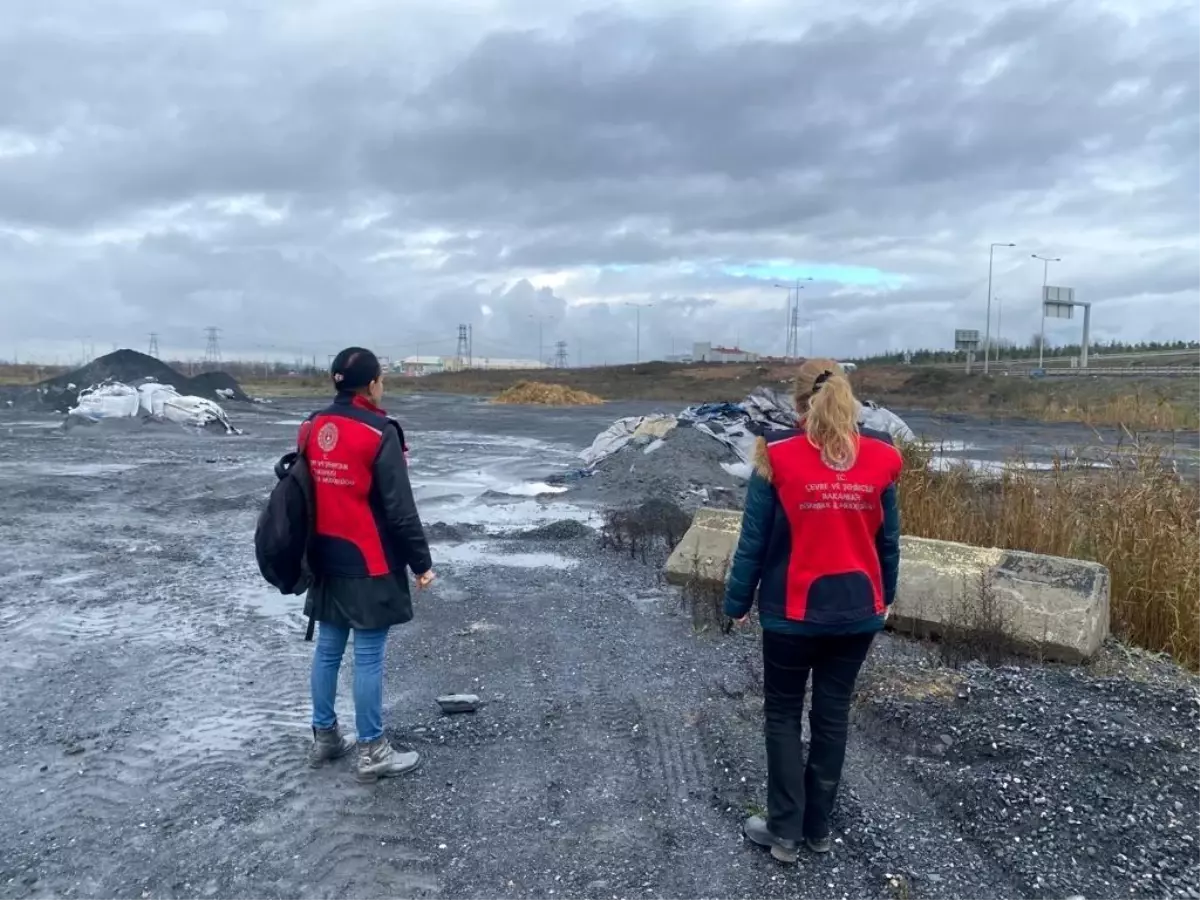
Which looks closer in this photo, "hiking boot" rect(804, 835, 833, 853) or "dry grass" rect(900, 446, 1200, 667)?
"hiking boot" rect(804, 835, 833, 853)

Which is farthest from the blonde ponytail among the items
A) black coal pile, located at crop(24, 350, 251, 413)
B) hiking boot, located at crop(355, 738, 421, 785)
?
black coal pile, located at crop(24, 350, 251, 413)

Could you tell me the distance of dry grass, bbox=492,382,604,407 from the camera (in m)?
58.2

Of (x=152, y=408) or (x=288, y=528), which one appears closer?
(x=288, y=528)

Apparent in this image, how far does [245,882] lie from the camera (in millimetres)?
3650

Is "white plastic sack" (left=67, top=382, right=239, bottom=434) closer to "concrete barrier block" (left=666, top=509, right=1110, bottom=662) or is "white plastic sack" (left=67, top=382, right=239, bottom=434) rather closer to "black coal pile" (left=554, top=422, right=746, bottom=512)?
"black coal pile" (left=554, top=422, right=746, bottom=512)

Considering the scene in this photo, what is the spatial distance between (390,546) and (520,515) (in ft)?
29.5

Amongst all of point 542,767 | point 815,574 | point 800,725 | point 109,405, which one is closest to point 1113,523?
point 800,725

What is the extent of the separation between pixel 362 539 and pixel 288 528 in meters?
0.33

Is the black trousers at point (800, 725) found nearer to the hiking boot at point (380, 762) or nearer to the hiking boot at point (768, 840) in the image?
the hiking boot at point (768, 840)

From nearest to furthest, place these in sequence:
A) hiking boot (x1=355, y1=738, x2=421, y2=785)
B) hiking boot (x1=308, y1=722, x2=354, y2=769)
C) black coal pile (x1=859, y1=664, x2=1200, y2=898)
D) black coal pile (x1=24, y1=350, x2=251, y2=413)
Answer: black coal pile (x1=859, y1=664, x2=1200, y2=898)
hiking boot (x1=355, y1=738, x2=421, y2=785)
hiking boot (x1=308, y1=722, x2=354, y2=769)
black coal pile (x1=24, y1=350, x2=251, y2=413)

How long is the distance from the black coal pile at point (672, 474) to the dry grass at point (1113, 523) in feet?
15.7

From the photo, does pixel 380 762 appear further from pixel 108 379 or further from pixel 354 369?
pixel 108 379

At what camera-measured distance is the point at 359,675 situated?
15.0ft

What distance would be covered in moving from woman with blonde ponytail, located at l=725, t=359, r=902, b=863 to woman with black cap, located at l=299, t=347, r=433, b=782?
1.56 metres
